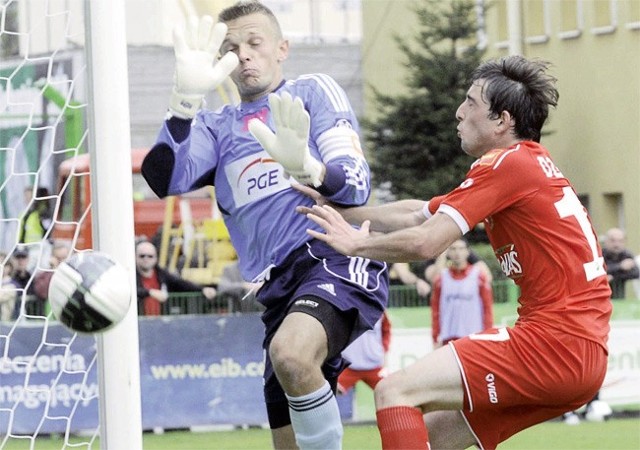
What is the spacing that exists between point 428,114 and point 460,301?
15605mm

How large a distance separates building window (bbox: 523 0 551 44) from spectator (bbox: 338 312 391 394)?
57.1 ft

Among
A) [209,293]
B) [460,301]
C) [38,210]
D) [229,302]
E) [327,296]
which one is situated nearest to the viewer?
[327,296]

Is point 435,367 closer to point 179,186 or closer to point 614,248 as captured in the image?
point 179,186

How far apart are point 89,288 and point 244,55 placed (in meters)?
1.30

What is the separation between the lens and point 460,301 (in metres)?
13.4

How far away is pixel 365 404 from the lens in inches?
541

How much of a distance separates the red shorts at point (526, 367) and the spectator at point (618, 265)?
903 centimetres

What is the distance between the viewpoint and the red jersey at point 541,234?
5609mm

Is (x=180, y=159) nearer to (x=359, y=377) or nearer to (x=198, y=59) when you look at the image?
(x=198, y=59)

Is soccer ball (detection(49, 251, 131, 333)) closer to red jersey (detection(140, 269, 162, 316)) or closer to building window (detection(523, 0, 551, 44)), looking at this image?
red jersey (detection(140, 269, 162, 316))

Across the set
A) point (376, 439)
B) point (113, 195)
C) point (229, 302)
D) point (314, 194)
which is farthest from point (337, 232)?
point (229, 302)

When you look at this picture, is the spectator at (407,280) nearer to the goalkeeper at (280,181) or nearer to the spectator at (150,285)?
the spectator at (150,285)

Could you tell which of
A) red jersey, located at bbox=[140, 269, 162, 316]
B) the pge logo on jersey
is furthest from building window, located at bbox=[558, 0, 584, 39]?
the pge logo on jersey

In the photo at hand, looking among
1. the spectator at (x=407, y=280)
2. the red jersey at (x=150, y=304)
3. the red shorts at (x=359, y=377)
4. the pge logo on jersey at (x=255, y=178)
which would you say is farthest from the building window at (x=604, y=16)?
the pge logo on jersey at (x=255, y=178)
